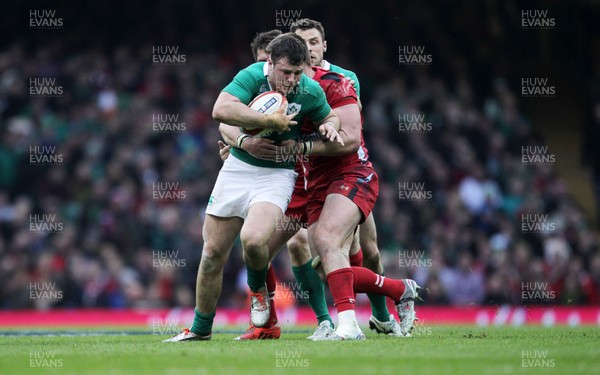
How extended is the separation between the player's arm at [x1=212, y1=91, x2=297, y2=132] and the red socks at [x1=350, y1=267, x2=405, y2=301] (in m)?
1.50

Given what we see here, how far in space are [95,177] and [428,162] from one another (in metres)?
6.14

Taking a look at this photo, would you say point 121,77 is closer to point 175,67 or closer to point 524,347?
point 175,67

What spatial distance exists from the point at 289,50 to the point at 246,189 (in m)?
1.23

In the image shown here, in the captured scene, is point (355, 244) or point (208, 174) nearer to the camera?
point (355, 244)

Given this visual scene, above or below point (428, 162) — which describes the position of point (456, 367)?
above

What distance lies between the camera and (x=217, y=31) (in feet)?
65.7

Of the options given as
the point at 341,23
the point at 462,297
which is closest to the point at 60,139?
the point at 341,23

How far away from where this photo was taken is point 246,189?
25.5ft

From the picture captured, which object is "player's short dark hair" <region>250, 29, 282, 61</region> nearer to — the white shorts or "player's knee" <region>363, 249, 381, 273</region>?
the white shorts

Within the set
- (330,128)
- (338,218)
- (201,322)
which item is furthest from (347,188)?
(201,322)

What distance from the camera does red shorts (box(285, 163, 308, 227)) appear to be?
8469 mm

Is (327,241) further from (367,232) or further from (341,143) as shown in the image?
(367,232)

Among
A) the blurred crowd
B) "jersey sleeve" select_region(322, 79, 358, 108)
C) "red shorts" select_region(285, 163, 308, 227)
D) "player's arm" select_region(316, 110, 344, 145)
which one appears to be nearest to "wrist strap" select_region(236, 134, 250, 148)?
"player's arm" select_region(316, 110, 344, 145)

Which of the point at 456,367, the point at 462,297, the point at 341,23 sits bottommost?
the point at 462,297
